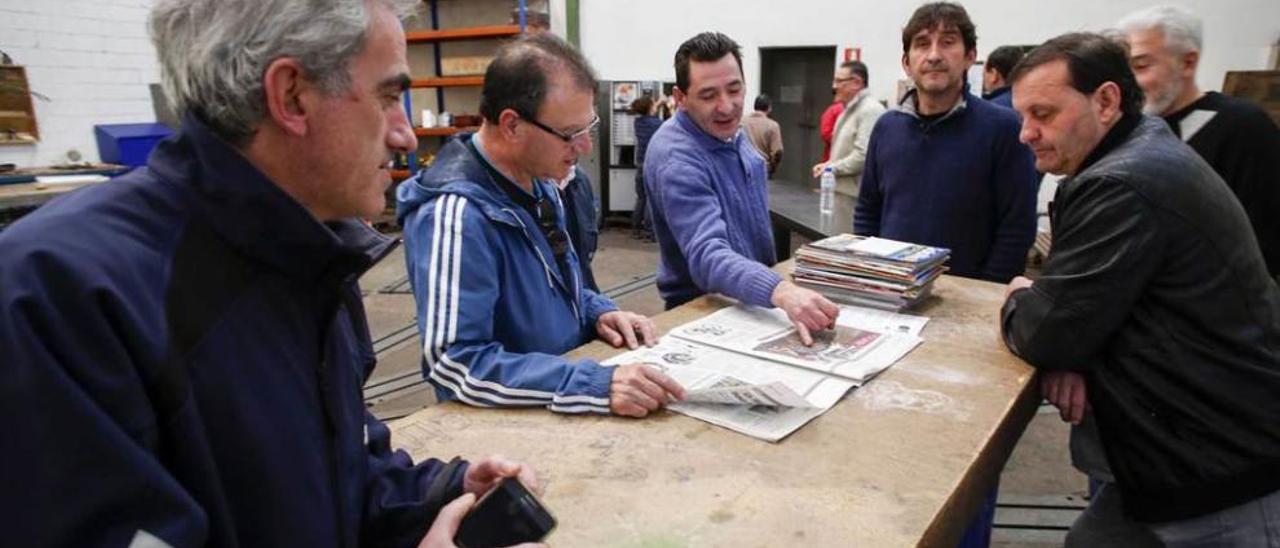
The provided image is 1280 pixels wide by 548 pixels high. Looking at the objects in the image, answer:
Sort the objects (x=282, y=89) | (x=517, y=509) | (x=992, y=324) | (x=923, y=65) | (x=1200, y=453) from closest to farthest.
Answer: (x=282, y=89) < (x=517, y=509) < (x=1200, y=453) < (x=992, y=324) < (x=923, y=65)

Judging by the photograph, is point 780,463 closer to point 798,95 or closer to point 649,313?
point 649,313

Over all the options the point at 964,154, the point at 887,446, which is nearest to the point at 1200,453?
the point at 887,446

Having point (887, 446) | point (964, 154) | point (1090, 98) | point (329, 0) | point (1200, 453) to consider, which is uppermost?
point (329, 0)

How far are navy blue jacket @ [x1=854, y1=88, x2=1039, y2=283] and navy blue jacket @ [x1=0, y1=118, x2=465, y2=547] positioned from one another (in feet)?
6.16

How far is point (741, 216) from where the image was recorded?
2.09m

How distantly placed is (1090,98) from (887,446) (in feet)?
3.05

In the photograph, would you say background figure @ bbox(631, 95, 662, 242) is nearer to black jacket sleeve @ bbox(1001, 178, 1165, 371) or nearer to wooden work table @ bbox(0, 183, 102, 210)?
wooden work table @ bbox(0, 183, 102, 210)

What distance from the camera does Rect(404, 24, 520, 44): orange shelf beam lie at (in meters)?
7.61

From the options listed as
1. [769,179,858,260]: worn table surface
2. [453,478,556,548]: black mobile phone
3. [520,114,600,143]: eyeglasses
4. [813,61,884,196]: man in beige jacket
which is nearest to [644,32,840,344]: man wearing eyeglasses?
[520,114,600,143]: eyeglasses

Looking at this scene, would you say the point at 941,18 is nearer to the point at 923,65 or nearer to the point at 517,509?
the point at 923,65

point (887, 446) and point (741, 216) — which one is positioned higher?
point (741, 216)

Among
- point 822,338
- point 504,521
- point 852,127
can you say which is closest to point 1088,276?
point 822,338

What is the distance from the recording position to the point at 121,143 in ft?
19.2

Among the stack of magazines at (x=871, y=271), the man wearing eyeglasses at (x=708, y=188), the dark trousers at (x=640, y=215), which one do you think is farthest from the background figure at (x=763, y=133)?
the stack of magazines at (x=871, y=271)
